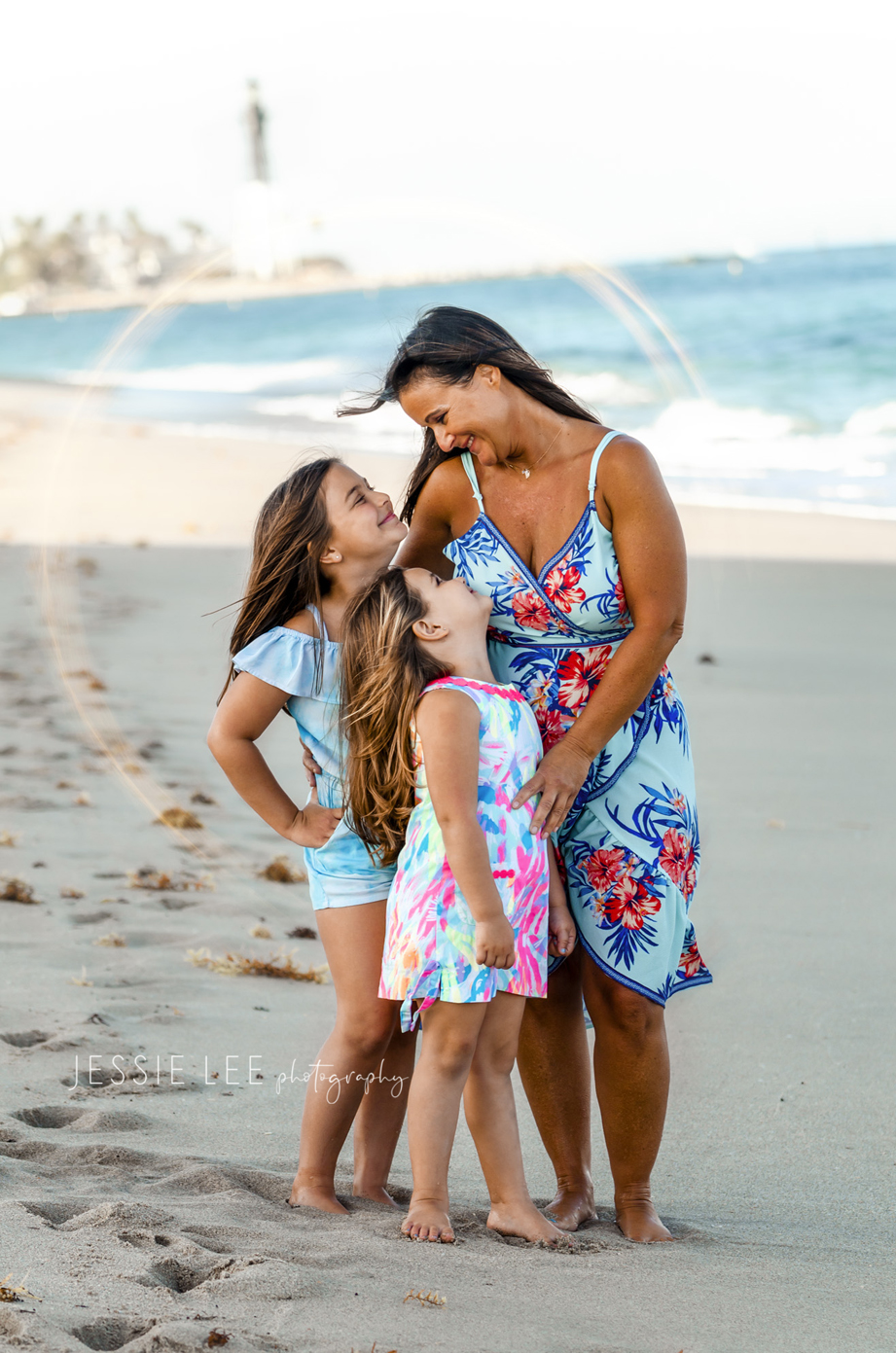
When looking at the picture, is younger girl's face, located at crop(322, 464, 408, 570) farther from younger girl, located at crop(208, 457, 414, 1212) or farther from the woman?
the woman

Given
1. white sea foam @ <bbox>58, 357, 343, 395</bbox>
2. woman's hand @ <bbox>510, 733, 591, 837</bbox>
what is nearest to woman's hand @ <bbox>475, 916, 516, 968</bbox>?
woman's hand @ <bbox>510, 733, 591, 837</bbox>

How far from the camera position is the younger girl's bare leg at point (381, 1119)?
2.79m

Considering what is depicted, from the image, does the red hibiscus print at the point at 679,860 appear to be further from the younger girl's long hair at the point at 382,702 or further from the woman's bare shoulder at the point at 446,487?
the woman's bare shoulder at the point at 446,487

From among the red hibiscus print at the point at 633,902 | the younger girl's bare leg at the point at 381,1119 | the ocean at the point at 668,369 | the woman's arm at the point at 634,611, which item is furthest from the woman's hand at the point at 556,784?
the ocean at the point at 668,369

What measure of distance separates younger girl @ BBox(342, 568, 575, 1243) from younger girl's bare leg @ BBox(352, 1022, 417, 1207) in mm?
258

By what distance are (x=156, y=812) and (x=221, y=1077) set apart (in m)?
2.13

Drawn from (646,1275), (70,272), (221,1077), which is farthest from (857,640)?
(70,272)

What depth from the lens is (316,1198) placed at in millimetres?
2660

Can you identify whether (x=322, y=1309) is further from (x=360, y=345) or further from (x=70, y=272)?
(x=70, y=272)

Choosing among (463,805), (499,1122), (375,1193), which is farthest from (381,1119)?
(463,805)

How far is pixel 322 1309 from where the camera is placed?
2.09 m

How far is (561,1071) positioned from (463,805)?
0.80 m

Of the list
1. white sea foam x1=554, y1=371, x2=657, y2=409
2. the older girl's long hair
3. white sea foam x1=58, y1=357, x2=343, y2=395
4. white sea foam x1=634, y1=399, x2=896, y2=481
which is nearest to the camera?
the older girl's long hair

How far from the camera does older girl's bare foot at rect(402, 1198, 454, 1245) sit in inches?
96.6
